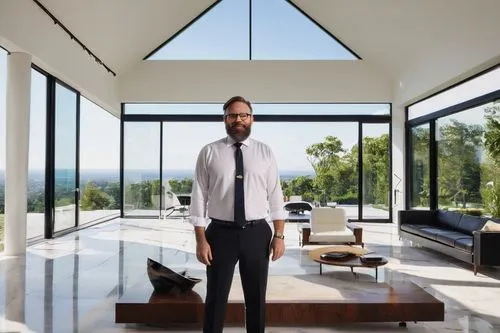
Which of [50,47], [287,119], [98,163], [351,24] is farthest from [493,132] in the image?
[98,163]

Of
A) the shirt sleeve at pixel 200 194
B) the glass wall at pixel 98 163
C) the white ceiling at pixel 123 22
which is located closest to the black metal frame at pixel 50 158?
the white ceiling at pixel 123 22

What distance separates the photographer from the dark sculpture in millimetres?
3400

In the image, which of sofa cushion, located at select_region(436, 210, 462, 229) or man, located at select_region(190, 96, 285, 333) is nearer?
man, located at select_region(190, 96, 285, 333)

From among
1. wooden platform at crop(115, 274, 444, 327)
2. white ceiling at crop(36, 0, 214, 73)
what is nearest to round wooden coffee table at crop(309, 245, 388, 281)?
wooden platform at crop(115, 274, 444, 327)

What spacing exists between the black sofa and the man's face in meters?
3.82

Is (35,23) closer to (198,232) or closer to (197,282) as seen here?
(197,282)

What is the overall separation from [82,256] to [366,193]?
703cm

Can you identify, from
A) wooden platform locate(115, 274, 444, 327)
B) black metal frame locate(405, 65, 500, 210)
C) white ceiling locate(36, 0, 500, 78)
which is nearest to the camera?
Answer: wooden platform locate(115, 274, 444, 327)

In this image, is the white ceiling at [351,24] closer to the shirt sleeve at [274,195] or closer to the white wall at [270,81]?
the white wall at [270,81]

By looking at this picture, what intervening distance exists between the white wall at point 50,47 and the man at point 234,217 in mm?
4473

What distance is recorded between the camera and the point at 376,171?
34.5 feet

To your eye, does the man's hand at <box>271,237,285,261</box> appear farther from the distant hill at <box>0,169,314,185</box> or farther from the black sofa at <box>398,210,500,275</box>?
the distant hill at <box>0,169,314,185</box>

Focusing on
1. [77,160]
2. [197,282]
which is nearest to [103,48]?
[77,160]

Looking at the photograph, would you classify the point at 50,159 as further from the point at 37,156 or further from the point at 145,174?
the point at 145,174
